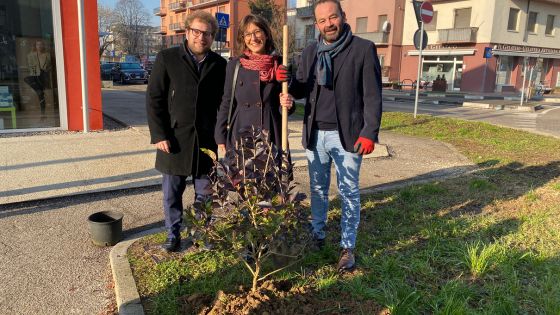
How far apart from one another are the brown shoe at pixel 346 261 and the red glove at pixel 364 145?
0.79 meters

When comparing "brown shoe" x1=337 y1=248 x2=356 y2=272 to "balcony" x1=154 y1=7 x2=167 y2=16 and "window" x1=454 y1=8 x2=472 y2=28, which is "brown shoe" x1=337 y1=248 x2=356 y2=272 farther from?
"balcony" x1=154 y1=7 x2=167 y2=16

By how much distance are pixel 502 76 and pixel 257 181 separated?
1422 inches

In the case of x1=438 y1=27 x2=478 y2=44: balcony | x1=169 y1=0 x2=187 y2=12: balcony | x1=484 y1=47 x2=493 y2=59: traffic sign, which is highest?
x1=169 y1=0 x2=187 y2=12: balcony

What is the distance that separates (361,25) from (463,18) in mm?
9521

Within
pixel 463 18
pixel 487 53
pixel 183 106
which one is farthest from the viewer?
pixel 463 18

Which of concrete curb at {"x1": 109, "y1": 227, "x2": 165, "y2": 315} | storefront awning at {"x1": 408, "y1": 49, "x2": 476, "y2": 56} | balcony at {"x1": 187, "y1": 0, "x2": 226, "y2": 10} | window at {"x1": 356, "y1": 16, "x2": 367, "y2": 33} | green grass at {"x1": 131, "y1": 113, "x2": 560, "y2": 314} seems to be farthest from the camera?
balcony at {"x1": 187, "y1": 0, "x2": 226, "y2": 10}

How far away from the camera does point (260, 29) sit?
10.5ft

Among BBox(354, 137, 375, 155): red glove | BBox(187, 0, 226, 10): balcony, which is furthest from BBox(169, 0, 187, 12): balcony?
BBox(354, 137, 375, 155): red glove

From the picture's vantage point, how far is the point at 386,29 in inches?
1480

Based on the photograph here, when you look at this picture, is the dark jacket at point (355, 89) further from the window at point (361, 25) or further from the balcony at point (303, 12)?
the balcony at point (303, 12)

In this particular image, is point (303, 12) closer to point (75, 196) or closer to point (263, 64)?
point (75, 196)

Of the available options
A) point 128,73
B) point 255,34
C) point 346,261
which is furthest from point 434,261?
point 128,73

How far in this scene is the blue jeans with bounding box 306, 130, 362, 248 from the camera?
3.32 m

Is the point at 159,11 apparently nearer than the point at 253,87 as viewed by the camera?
No
